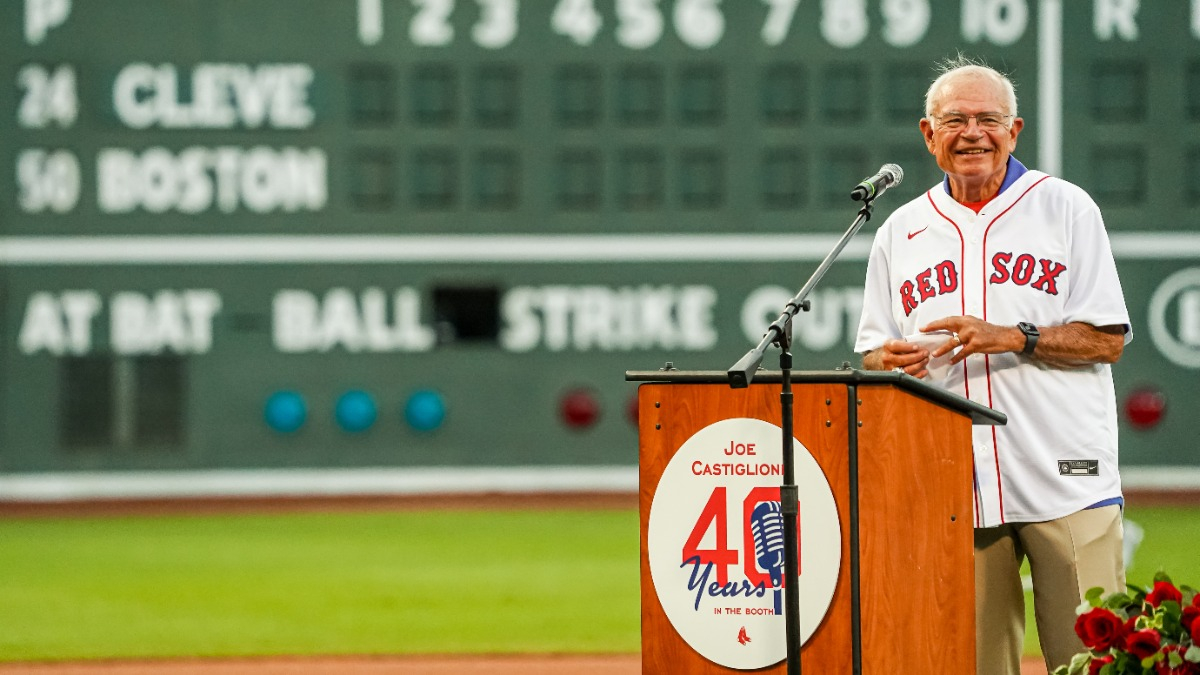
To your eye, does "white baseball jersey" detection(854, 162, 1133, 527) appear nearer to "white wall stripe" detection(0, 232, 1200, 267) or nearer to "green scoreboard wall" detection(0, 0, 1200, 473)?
"green scoreboard wall" detection(0, 0, 1200, 473)

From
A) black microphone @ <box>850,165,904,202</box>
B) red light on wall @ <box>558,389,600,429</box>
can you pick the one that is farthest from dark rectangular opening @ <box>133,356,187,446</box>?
black microphone @ <box>850,165,904,202</box>

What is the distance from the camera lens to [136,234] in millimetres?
14320

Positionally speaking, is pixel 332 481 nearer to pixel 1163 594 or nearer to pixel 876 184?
pixel 876 184

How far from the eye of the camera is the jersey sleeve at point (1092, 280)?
3.82 metres

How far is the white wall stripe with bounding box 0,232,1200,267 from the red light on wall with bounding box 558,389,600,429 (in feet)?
3.65

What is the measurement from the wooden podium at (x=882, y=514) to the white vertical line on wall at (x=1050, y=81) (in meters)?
11.2

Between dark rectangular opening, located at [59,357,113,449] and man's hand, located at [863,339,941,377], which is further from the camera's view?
dark rectangular opening, located at [59,357,113,449]

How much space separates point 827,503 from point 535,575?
7.23m

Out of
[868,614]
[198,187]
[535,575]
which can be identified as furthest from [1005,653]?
[198,187]

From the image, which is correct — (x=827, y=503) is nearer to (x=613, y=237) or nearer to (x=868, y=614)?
(x=868, y=614)

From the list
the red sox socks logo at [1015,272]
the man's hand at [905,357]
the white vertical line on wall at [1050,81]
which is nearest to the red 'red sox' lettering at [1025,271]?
the red sox socks logo at [1015,272]

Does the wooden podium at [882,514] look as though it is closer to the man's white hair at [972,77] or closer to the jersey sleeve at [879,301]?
the jersey sleeve at [879,301]

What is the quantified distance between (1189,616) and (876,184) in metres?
1.14

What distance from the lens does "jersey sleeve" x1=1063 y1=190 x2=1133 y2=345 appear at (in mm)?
3822
